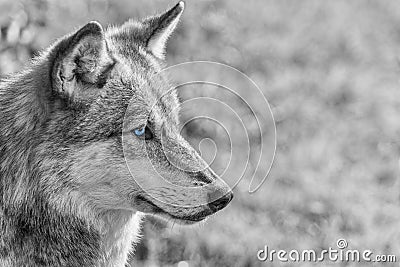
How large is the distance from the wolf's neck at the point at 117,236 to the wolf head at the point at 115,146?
0.50 ft

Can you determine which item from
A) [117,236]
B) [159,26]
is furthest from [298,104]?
[117,236]

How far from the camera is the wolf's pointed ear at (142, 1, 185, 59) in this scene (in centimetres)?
456

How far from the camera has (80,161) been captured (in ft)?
12.8

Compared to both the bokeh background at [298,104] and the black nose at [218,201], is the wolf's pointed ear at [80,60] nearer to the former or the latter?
the black nose at [218,201]

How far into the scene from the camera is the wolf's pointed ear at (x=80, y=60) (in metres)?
3.72

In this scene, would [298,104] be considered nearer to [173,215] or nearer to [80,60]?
[173,215]

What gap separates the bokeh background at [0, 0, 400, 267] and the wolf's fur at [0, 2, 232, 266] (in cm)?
165

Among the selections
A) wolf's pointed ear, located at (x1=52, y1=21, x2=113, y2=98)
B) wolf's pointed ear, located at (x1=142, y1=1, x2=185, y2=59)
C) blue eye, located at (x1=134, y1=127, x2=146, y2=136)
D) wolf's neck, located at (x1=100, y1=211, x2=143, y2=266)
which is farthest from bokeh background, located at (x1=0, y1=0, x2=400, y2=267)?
wolf's pointed ear, located at (x1=52, y1=21, x2=113, y2=98)

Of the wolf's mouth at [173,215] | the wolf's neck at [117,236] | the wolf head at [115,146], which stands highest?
the wolf head at [115,146]

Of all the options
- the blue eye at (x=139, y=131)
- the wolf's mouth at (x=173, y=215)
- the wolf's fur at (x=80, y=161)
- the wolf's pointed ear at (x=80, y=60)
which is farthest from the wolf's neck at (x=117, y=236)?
the wolf's pointed ear at (x=80, y=60)

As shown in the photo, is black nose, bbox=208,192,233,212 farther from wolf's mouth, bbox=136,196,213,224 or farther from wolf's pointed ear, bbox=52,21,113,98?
wolf's pointed ear, bbox=52,21,113,98

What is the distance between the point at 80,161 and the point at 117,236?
695 mm

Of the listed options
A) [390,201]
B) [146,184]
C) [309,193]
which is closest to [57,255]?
[146,184]

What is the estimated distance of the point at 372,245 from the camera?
21.7 feet
